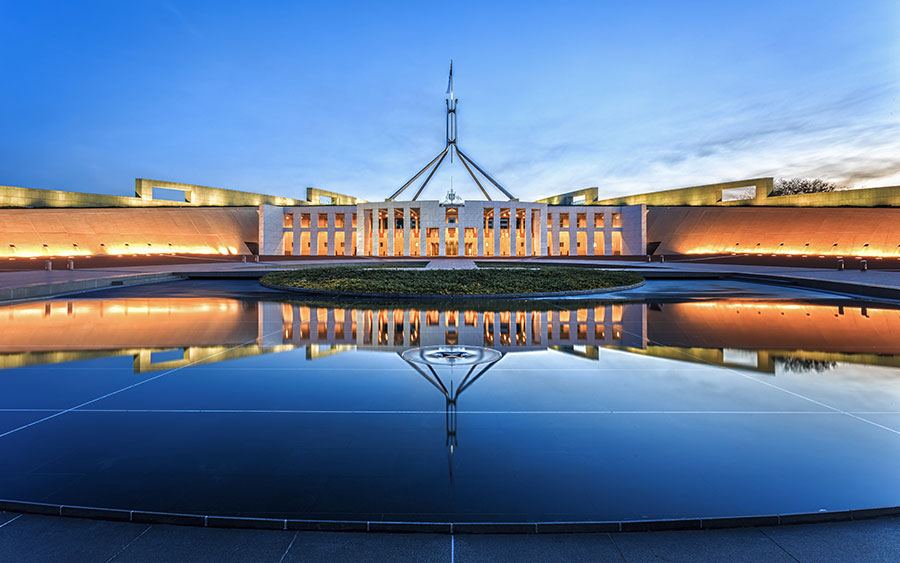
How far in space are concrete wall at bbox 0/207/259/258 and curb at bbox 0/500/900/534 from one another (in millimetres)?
49521

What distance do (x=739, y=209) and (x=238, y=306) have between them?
46.0m

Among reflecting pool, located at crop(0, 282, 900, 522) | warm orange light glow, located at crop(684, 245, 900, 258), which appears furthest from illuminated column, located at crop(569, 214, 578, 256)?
reflecting pool, located at crop(0, 282, 900, 522)

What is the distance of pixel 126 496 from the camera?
289 centimetres

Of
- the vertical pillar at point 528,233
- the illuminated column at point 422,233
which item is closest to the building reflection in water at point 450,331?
the illuminated column at point 422,233

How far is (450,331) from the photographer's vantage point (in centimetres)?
890

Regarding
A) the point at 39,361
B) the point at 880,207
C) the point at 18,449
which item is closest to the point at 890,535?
the point at 18,449

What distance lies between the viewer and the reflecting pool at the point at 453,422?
290 cm

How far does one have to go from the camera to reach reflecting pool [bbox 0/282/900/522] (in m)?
2.90

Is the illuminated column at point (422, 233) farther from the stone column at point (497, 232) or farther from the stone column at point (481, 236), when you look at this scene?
the stone column at point (497, 232)

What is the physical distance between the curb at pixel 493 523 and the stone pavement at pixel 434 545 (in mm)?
37

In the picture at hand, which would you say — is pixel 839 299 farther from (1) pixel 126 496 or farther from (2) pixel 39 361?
(2) pixel 39 361

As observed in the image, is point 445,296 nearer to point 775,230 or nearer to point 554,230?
point 554,230

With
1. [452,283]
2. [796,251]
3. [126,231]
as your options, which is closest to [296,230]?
[126,231]

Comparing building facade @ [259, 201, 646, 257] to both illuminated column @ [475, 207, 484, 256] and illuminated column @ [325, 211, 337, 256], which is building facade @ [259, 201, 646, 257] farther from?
illuminated column @ [325, 211, 337, 256]
